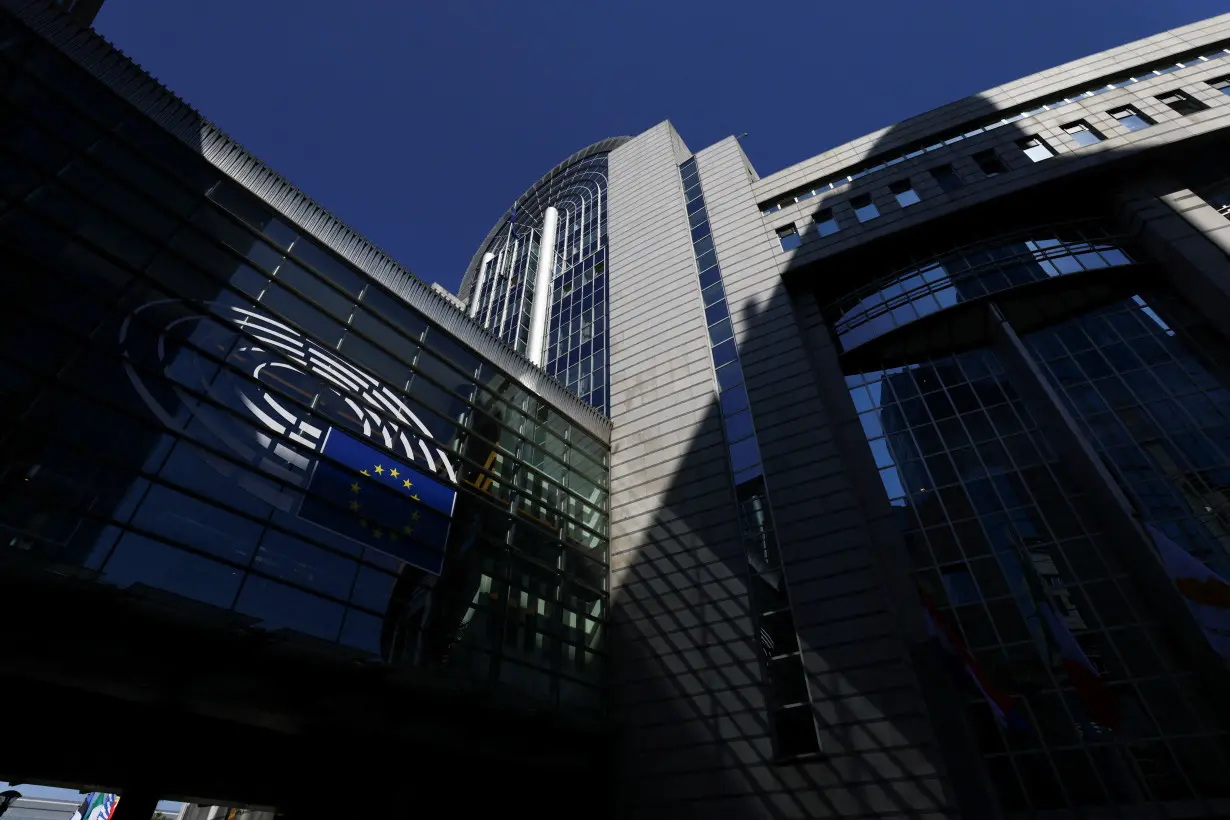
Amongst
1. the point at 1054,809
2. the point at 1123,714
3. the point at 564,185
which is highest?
the point at 564,185

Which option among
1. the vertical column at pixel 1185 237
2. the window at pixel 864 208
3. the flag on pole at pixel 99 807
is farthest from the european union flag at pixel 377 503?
the flag on pole at pixel 99 807

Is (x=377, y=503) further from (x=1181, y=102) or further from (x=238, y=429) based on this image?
(x=1181, y=102)

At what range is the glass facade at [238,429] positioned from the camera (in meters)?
14.4

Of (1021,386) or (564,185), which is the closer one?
(1021,386)

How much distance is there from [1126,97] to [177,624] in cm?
4556

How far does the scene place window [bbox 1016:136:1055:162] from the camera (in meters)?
31.9

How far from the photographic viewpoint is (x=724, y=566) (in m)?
24.4

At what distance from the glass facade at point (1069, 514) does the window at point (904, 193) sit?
19.8 feet

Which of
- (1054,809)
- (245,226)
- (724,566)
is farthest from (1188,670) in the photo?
(245,226)

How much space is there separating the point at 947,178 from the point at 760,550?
2328 cm

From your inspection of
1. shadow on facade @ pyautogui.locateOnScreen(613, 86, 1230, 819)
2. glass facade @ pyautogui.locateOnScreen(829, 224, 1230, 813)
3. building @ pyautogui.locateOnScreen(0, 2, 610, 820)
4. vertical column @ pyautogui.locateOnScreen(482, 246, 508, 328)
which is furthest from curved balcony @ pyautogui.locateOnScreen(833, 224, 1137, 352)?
vertical column @ pyautogui.locateOnScreen(482, 246, 508, 328)

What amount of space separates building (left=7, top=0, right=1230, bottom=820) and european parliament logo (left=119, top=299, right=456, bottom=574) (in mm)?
123

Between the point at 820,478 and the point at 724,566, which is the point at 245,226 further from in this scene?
the point at 820,478

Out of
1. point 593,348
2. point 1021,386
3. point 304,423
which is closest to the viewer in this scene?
point 304,423
